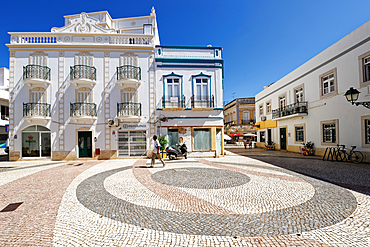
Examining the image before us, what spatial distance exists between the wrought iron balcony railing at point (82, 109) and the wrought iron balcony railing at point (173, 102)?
516 centimetres

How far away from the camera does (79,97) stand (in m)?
14.1

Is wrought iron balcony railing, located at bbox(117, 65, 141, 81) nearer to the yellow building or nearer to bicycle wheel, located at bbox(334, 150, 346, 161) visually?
bicycle wheel, located at bbox(334, 150, 346, 161)

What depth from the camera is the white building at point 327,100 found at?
437 inches

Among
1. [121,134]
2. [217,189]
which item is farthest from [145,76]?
[217,189]

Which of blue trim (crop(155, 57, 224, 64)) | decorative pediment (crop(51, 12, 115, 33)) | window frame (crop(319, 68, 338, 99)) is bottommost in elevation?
window frame (crop(319, 68, 338, 99))

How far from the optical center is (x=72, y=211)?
14.3 feet

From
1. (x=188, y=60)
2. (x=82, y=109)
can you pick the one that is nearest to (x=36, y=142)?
(x=82, y=109)

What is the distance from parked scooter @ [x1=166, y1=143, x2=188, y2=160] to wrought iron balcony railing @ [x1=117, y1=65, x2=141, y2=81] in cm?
580

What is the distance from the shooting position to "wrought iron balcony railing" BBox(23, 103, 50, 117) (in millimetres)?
13609

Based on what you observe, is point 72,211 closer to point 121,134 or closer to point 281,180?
point 281,180

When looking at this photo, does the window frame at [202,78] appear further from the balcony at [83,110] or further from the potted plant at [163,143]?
the balcony at [83,110]

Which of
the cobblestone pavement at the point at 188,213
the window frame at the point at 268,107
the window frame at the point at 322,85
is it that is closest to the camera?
the cobblestone pavement at the point at 188,213

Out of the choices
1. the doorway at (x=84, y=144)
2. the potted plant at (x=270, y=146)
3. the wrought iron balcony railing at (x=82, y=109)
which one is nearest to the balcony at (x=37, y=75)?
the wrought iron balcony railing at (x=82, y=109)

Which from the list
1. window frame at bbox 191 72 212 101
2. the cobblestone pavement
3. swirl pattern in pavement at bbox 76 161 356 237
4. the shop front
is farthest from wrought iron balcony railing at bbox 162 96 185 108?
swirl pattern in pavement at bbox 76 161 356 237
